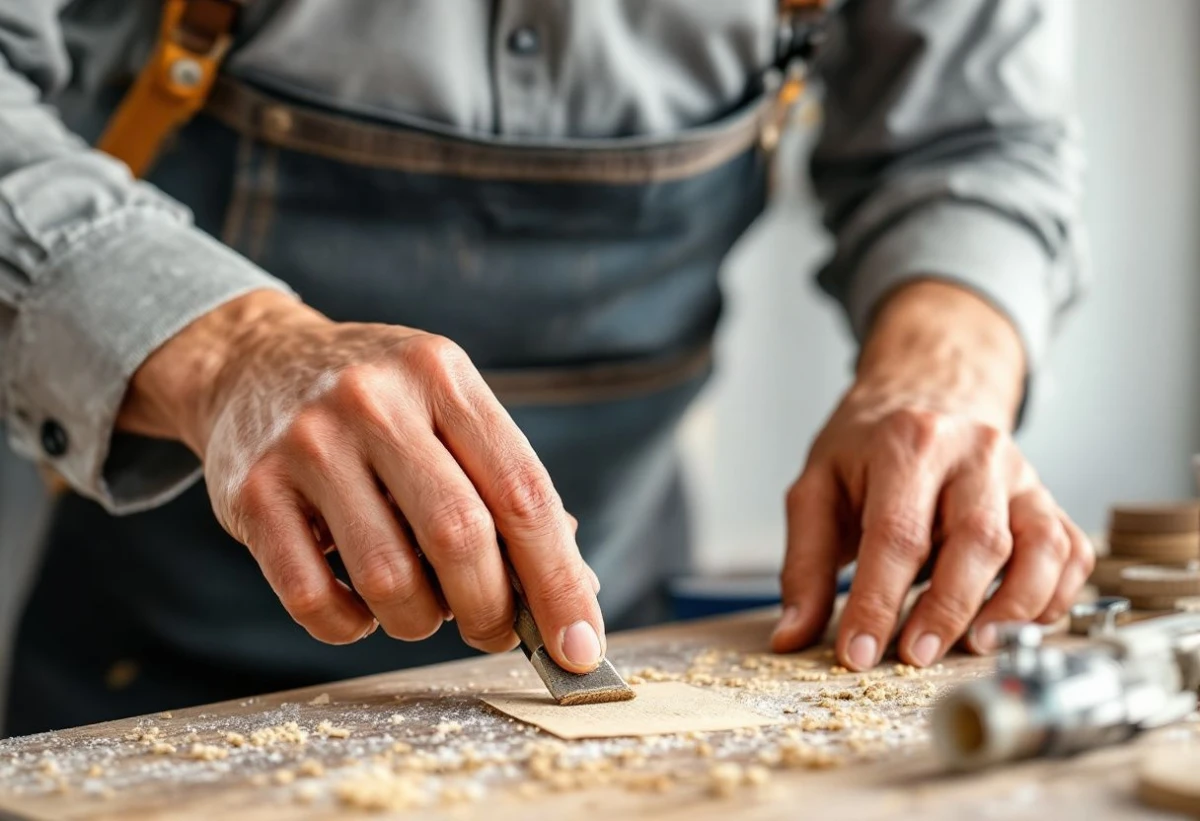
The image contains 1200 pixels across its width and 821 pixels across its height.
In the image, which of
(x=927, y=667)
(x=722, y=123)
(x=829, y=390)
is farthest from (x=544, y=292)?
(x=829, y=390)

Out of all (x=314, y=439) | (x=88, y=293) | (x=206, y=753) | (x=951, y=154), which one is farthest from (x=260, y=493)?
(x=951, y=154)

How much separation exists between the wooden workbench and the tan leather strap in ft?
1.79

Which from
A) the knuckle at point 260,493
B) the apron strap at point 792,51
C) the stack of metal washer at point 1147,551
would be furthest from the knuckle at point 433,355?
the apron strap at point 792,51

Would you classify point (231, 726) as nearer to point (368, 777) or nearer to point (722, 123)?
point (368, 777)

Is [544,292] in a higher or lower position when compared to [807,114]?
lower

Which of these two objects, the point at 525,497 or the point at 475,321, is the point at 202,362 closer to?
the point at 525,497

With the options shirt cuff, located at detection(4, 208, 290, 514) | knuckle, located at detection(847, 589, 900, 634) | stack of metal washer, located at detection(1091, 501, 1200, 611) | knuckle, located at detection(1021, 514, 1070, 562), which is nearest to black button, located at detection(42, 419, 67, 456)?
shirt cuff, located at detection(4, 208, 290, 514)

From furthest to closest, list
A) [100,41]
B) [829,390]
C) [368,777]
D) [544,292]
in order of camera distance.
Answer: [829,390], [544,292], [100,41], [368,777]

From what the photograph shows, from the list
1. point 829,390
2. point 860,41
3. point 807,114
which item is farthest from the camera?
point 829,390

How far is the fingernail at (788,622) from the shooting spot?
983mm

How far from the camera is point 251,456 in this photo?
30.3 inches

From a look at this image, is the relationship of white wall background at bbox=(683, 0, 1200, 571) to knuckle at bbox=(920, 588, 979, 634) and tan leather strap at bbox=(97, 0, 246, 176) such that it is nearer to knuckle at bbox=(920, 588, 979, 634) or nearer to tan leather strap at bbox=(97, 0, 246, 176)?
tan leather strap at bbox=(97, 0, 246, 176)

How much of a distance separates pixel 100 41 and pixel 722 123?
0.59m

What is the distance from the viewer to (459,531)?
0.74 m
